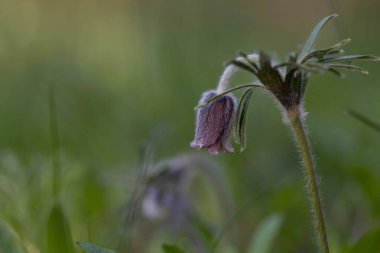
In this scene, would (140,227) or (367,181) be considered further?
(140,227)

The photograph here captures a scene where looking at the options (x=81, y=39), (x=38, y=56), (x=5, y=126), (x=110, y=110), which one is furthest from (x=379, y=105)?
(x=81, y=39)

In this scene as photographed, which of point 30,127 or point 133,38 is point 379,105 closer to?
point 30,127

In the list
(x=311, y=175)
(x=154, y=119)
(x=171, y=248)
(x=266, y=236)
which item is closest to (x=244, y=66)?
(x=311, y=175)

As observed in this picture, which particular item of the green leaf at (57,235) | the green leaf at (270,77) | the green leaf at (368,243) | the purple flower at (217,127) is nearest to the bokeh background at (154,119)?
the green leaf at (57,235)

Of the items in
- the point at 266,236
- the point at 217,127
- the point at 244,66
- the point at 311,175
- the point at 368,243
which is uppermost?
the point at 244,66

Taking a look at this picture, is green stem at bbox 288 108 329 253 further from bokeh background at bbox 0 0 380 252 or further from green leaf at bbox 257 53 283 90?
bokeh background at bbox 0 0 380 252

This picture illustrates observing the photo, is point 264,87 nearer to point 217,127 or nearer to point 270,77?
point 270,77

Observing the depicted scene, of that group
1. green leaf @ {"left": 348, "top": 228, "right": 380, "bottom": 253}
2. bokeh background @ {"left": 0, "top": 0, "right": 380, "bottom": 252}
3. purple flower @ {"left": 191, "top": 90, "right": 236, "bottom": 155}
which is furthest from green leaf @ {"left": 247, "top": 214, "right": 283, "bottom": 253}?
purple flower @ {"left": 191, "top": 90, "right": 236, "bottom": 155}

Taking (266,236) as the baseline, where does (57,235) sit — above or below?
above
